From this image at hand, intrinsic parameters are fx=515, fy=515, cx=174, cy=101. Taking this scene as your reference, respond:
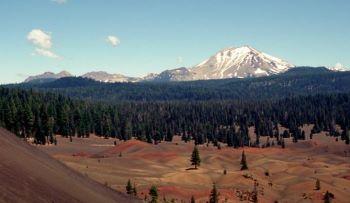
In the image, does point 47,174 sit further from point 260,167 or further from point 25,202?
point 260,167

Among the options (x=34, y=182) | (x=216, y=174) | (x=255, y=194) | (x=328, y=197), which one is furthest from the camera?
(x=216, y=174)

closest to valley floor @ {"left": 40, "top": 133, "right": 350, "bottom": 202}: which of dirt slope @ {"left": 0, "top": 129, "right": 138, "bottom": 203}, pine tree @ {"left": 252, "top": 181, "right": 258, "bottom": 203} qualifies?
pine tree @ {"left": 252, "top": 181, "right": 258, "bottom": 203}

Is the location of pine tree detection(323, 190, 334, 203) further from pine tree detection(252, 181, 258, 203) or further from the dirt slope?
the dirt slope

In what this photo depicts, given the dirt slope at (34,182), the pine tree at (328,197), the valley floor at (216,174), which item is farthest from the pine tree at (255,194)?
the dirt slope at (34,182)

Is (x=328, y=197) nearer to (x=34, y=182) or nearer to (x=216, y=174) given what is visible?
(x=216, y=174)

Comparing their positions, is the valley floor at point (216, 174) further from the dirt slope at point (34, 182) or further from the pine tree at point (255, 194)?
the dirt slope at point (34, 182)

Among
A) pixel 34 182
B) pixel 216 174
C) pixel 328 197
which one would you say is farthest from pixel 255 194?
pixel 34 182

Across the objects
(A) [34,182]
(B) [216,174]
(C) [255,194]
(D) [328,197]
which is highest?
(A) [34,182]
